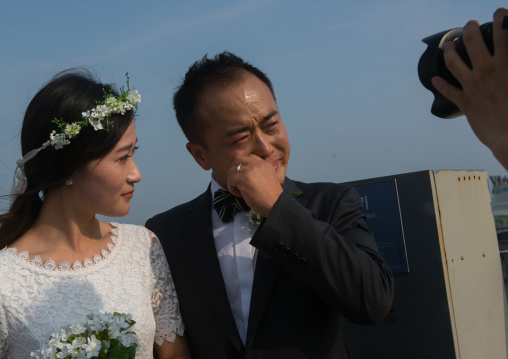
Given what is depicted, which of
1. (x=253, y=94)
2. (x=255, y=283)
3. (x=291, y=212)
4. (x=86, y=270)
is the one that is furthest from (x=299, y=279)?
(x=86, y=270)

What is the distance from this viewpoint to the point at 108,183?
3.26 metres

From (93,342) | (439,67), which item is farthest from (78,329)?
(439,67)

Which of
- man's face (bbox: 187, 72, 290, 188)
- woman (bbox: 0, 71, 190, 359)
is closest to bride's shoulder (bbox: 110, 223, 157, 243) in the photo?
woman (bbox: 0, 71, 190, 359)

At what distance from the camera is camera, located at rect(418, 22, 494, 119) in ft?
5.67

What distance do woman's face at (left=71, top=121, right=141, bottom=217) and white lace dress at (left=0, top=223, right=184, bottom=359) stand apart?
348 millimetres

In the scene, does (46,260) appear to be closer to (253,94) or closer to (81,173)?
(81,173)

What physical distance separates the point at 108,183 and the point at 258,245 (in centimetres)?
99

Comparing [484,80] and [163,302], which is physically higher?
[484,80]

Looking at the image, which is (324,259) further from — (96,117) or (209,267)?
(96,117)

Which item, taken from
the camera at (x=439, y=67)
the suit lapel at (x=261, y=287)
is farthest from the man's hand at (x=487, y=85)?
the suit lapel at (x=261, y=287)

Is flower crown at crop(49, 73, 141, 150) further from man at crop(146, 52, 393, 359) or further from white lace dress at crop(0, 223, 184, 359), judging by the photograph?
white lace dress at crop(0, 223, 184, 359)

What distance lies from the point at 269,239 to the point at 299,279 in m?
0.34

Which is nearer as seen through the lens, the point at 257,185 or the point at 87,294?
the point at 257,185

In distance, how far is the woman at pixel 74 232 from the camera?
126 inches
